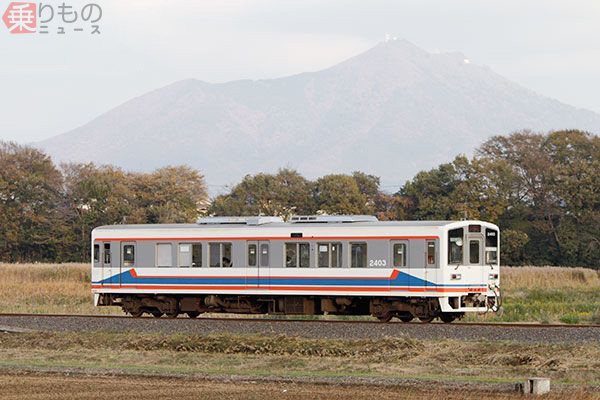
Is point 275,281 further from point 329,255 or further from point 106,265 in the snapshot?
point 106,265

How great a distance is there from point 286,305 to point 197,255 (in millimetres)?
2912

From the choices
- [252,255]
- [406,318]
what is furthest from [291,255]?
[406,318]

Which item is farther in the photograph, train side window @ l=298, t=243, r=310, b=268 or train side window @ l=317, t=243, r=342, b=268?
train side window @ l=298, t=243, r=310, b=268

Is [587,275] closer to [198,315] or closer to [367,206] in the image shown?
[198,315]

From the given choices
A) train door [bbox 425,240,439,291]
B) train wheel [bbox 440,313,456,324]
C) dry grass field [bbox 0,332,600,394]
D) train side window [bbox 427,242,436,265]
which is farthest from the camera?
train wheel [bbox 440,313,456,324]

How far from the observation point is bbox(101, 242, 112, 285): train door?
34.5 m

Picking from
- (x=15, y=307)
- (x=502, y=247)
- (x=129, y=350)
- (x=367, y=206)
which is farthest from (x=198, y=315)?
(x=367, y=206)

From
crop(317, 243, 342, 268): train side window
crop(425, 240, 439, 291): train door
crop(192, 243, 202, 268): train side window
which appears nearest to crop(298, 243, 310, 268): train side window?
crop(317, 243, 342, 268): train side window

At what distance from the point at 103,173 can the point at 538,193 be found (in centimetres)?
3427

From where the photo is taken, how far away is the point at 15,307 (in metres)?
38.1

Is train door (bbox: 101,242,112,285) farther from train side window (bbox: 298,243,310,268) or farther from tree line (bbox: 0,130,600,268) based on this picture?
tree line (bbox: 0,130,600,268)

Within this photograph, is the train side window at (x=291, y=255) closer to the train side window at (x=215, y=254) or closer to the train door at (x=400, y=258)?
the train side window at (x=215, y=254)

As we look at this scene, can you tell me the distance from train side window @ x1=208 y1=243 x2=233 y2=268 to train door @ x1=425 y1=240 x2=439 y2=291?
570 cm

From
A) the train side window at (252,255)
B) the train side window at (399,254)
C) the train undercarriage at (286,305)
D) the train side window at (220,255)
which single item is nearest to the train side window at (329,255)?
the train undercarriage at (286,305)
